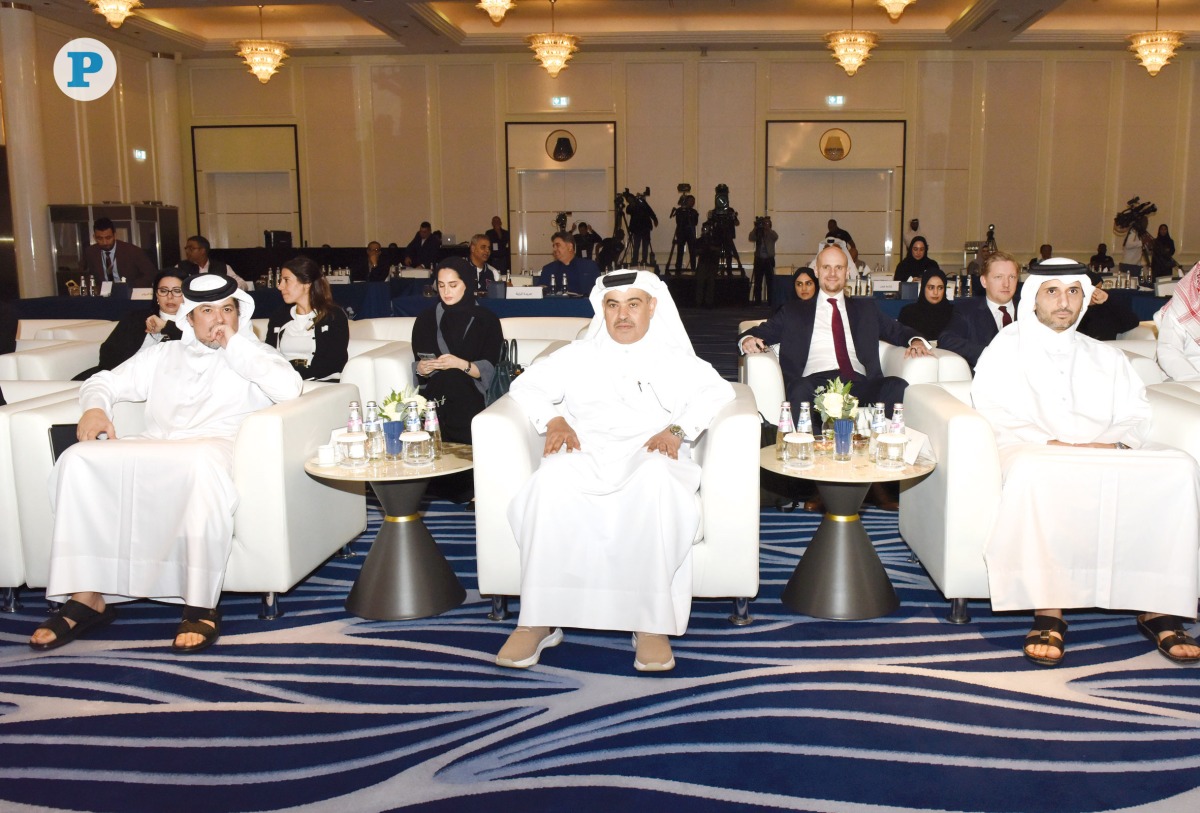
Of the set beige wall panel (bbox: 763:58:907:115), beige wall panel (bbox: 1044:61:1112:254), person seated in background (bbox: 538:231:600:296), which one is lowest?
person seated in background (bbox: 538:231:600:296)

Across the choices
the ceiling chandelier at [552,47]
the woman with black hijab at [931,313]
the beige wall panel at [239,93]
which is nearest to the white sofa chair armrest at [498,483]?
the woman with black hijab at [931,313]

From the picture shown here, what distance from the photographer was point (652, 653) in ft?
11.8

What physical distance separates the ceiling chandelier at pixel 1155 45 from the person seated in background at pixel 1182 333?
10.3 metres

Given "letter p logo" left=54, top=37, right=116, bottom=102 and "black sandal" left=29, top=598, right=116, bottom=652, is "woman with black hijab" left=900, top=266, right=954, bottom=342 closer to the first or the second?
"black sandal" left=29, top=598, right=116, bottom=652

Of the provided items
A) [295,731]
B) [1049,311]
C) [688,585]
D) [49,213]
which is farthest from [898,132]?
[295,731]

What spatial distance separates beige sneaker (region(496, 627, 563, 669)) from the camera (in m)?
3.64

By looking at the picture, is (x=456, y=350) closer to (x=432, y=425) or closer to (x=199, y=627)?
(x=432, y=425)

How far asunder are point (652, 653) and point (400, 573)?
110 cm

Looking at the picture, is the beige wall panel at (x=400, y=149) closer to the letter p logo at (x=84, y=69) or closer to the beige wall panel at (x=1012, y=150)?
the letter p logo at (x=84, y=69)

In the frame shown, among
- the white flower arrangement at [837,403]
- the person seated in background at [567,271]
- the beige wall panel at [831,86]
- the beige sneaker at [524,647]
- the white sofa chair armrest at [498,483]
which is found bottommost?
the beige sneaker at [524,647]

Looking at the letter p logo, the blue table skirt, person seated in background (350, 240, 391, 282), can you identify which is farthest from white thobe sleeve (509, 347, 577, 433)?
the letter p logo

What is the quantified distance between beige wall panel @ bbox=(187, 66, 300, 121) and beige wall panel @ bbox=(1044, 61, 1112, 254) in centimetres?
1198

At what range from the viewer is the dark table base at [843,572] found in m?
4.04

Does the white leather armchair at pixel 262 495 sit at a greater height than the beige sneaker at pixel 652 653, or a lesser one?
greater
